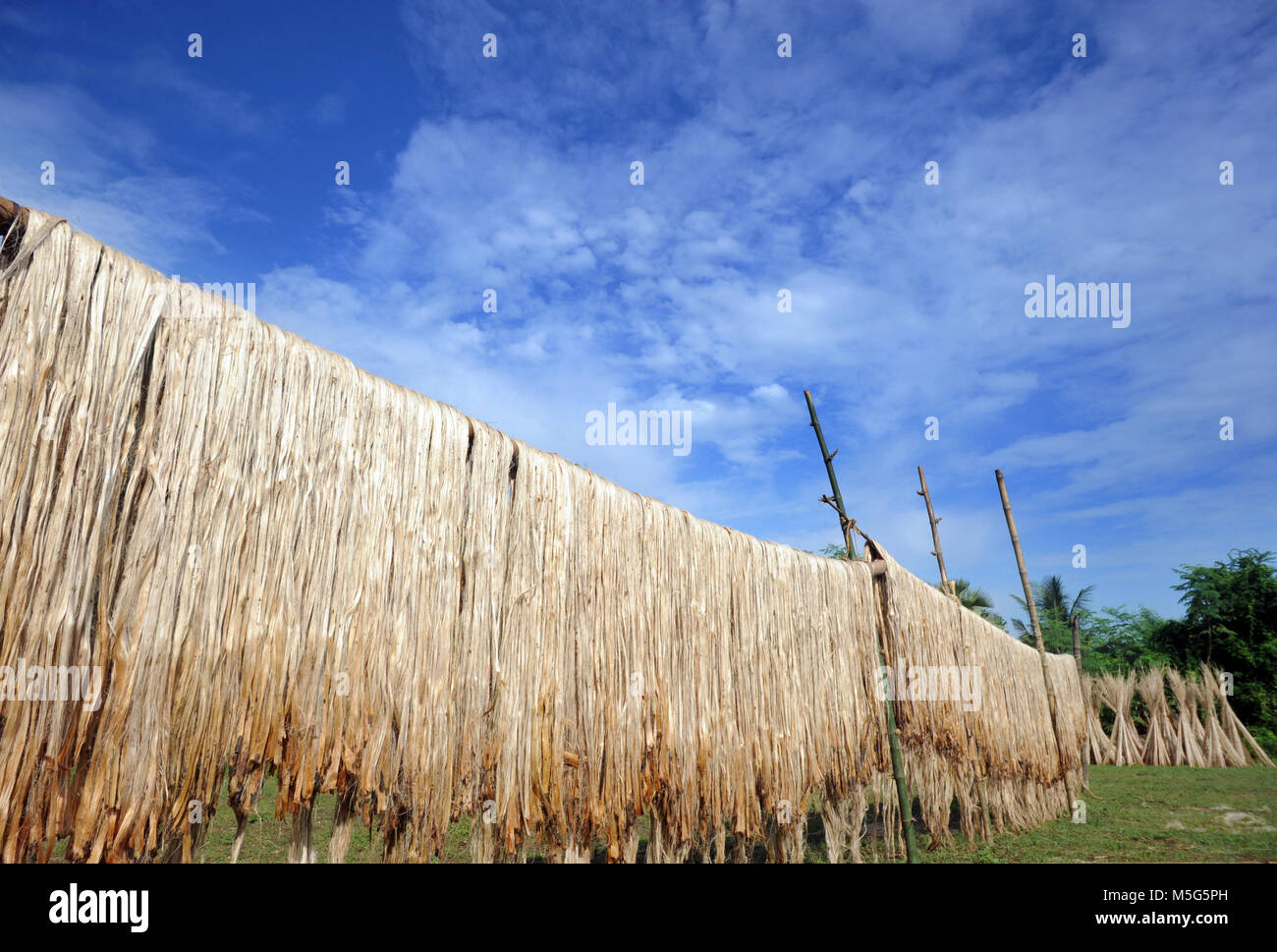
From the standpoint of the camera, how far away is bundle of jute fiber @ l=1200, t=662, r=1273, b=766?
13.2m

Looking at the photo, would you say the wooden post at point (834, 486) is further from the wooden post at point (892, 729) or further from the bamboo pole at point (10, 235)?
the bamboo pole at point (10, 235)

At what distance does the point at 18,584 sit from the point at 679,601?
8.43ft

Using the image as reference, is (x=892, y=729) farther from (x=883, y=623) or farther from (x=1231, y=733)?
(x=1231, y=733)

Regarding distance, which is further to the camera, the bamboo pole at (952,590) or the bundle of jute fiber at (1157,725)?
the bundle of jute fiber at (1157,725)

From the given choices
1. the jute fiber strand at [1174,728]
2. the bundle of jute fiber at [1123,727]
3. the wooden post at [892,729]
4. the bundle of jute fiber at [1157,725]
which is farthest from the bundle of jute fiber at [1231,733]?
the wooden post at [892,729]

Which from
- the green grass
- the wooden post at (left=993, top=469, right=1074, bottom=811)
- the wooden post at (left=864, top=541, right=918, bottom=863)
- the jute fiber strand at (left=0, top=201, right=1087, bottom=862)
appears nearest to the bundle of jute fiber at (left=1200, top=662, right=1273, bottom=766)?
the green grass

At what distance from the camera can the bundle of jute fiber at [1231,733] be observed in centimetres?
1321

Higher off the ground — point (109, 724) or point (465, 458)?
point (465, 458)

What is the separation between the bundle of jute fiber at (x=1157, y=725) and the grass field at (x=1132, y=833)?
2789mm
